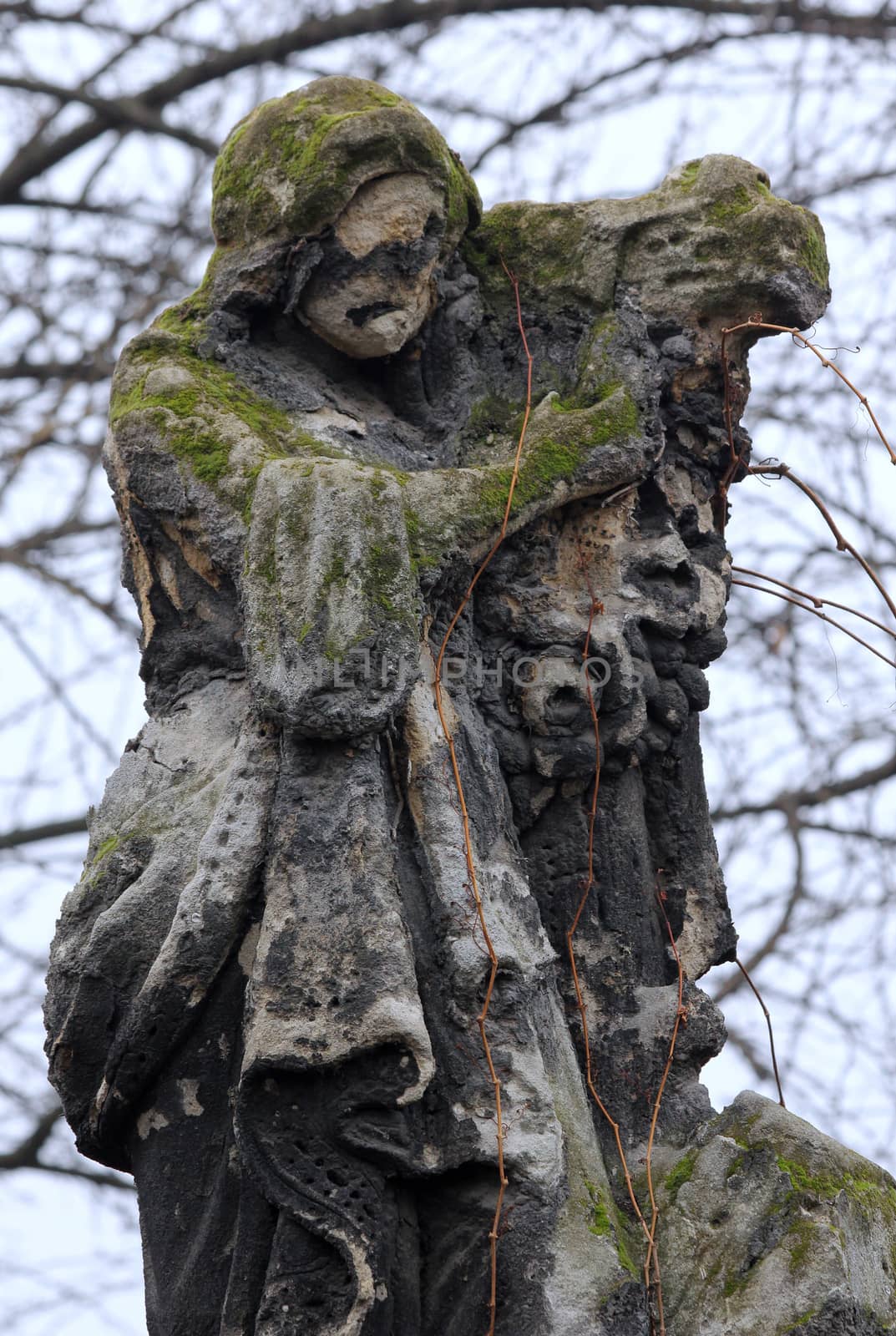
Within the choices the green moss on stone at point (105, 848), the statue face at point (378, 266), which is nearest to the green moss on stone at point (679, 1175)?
the green moss on stone at point (105, 848)

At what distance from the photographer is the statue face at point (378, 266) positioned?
3.52 metres

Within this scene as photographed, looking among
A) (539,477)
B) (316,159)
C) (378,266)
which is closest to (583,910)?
(539,477)

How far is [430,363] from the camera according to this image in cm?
378

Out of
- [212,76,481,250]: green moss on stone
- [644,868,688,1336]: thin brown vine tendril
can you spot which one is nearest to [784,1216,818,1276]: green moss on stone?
[644,868,688,1336]: thin brown vine tendril

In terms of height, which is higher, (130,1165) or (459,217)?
(459,217)

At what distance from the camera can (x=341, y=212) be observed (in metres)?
3.50

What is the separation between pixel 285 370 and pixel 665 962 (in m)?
1.42

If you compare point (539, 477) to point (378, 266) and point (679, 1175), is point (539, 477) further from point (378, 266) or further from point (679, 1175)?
point (679, 1175)

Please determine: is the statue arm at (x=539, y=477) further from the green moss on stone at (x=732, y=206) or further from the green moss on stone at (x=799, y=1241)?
the green moss on stone at (x=799, y=1241)

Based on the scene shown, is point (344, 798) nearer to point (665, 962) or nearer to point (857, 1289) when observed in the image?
point (665, 962)

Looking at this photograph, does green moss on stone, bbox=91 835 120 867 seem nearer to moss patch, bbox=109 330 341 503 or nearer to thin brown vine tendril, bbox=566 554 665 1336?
moss patch, bbox=109 330 341 503

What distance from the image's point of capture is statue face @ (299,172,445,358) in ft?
11.6

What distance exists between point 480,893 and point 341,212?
4.65ft

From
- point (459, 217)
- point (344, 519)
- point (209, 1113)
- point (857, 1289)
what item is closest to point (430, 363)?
point (459, 217)
